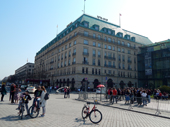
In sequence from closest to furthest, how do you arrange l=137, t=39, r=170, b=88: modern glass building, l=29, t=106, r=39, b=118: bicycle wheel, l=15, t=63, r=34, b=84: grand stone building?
l=29, t=106, r=39, b=118: bicycle wheel
l=137, t=39, r=170, b=88: modern glass building
l=15, t=63, r=34, b=84: grand stone building

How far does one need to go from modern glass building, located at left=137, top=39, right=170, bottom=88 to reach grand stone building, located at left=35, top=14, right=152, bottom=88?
6.01 meters

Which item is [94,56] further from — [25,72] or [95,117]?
[25,72]

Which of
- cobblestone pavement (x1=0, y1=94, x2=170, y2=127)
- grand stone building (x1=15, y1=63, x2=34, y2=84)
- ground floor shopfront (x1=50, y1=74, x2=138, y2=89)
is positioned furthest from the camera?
grand stone building (x1=15, y1=63, x2=34, y2=84)

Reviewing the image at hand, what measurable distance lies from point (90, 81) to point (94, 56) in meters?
9.07

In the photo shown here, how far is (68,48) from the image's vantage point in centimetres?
5262

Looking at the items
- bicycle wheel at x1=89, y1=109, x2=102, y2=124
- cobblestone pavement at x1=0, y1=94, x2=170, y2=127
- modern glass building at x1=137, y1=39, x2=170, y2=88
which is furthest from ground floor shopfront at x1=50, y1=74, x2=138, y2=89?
bicycle wheel at x1=89, y1=109, x2=102, y2=124

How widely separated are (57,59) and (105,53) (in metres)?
21.6

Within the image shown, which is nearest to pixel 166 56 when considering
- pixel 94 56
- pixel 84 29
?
pixel 94 56

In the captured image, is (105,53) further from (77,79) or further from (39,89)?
(39,89)

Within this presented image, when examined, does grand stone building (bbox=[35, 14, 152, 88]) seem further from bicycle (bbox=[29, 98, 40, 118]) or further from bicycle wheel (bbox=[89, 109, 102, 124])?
bicycle wheel (bbox=[89, 109, 102, 124])

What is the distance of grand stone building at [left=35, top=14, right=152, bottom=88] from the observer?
154ft

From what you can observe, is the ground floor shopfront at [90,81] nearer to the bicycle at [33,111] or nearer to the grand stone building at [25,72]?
the grand stone building at [25,72]

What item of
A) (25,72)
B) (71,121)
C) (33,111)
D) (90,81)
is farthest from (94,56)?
(25,72)

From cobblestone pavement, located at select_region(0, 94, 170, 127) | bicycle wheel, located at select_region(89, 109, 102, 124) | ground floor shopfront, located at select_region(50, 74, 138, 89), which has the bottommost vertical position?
cobblestone pavement, located at select_region(0, 94, 170, 127)
